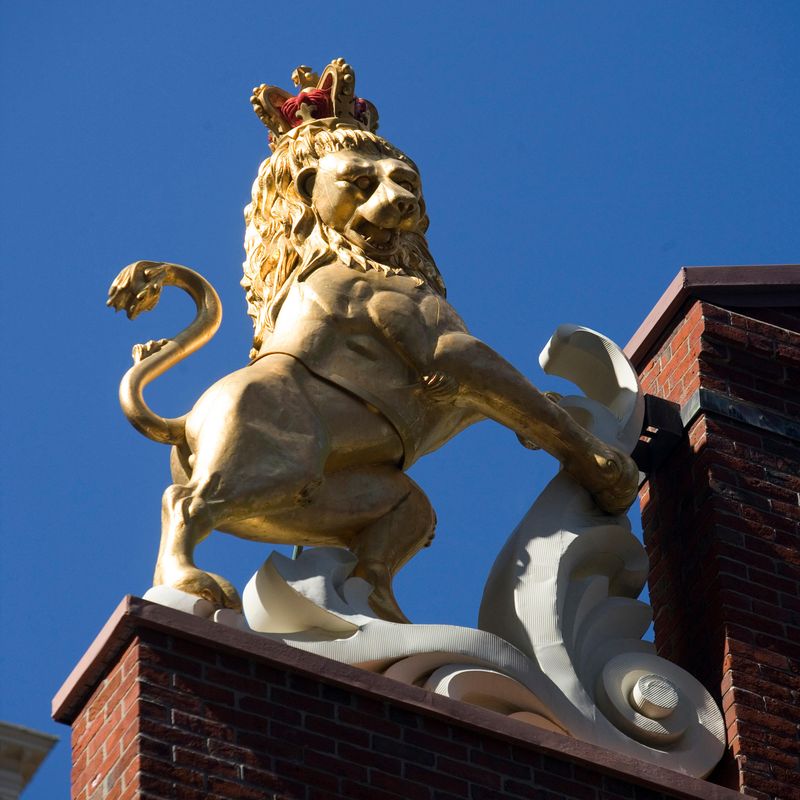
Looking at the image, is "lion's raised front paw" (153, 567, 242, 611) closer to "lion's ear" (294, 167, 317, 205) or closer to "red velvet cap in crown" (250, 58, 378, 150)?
"lion's ear" (294, 167, 317, 205)

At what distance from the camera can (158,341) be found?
1118cm

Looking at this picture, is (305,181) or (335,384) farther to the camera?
(305,181)

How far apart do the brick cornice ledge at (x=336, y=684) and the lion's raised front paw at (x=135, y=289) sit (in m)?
2.08

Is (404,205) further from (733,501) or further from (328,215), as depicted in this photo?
(733,501)

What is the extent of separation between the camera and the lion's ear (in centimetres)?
1154

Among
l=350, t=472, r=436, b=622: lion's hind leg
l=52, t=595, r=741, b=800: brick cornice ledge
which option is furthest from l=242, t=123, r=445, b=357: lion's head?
l=52, t=595, r=741, b=800: brick cornice ledge

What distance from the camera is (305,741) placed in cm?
946

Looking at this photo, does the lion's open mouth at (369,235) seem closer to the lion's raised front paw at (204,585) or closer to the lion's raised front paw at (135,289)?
the lion's raised front paw at (135,289)

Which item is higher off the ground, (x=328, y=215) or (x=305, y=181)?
(x=305, y=181)

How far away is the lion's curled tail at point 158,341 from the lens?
35.6 ft

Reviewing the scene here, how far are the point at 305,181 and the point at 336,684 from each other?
278cm

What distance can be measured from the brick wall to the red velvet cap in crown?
1.85 metres

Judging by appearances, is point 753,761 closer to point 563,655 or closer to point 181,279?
point 563,655

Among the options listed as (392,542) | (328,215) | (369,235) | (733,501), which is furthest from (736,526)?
(328,215)
